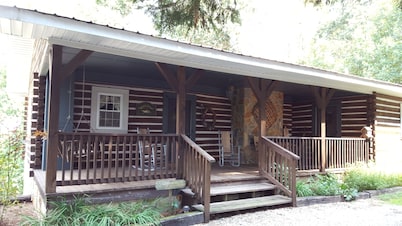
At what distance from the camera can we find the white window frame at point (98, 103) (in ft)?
24.4

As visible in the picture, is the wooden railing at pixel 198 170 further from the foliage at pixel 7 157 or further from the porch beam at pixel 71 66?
the foliage at pixel 7 157

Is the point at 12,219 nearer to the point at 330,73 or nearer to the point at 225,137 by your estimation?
the point at 225,137

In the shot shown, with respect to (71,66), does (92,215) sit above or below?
below

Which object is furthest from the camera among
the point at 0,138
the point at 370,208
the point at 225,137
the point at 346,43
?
the point at 346,43

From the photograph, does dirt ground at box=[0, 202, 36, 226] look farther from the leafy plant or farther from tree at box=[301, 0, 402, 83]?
tree at box=[301, 0, 402, 83]

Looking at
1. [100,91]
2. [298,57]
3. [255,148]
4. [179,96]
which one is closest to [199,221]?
[179,96]

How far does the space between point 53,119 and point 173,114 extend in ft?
15.1

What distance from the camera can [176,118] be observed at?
693cm

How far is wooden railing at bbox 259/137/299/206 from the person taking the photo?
6.07 meters

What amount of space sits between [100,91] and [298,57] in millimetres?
20500

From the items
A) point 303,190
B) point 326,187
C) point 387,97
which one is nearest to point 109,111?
point 303,190

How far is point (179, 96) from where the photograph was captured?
18.4ft

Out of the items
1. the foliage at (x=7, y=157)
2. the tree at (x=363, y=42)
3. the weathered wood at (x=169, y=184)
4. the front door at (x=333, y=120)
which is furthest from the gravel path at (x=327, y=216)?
the tree at (x=363, y=42)

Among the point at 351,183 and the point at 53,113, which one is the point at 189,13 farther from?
the point at 351,183
